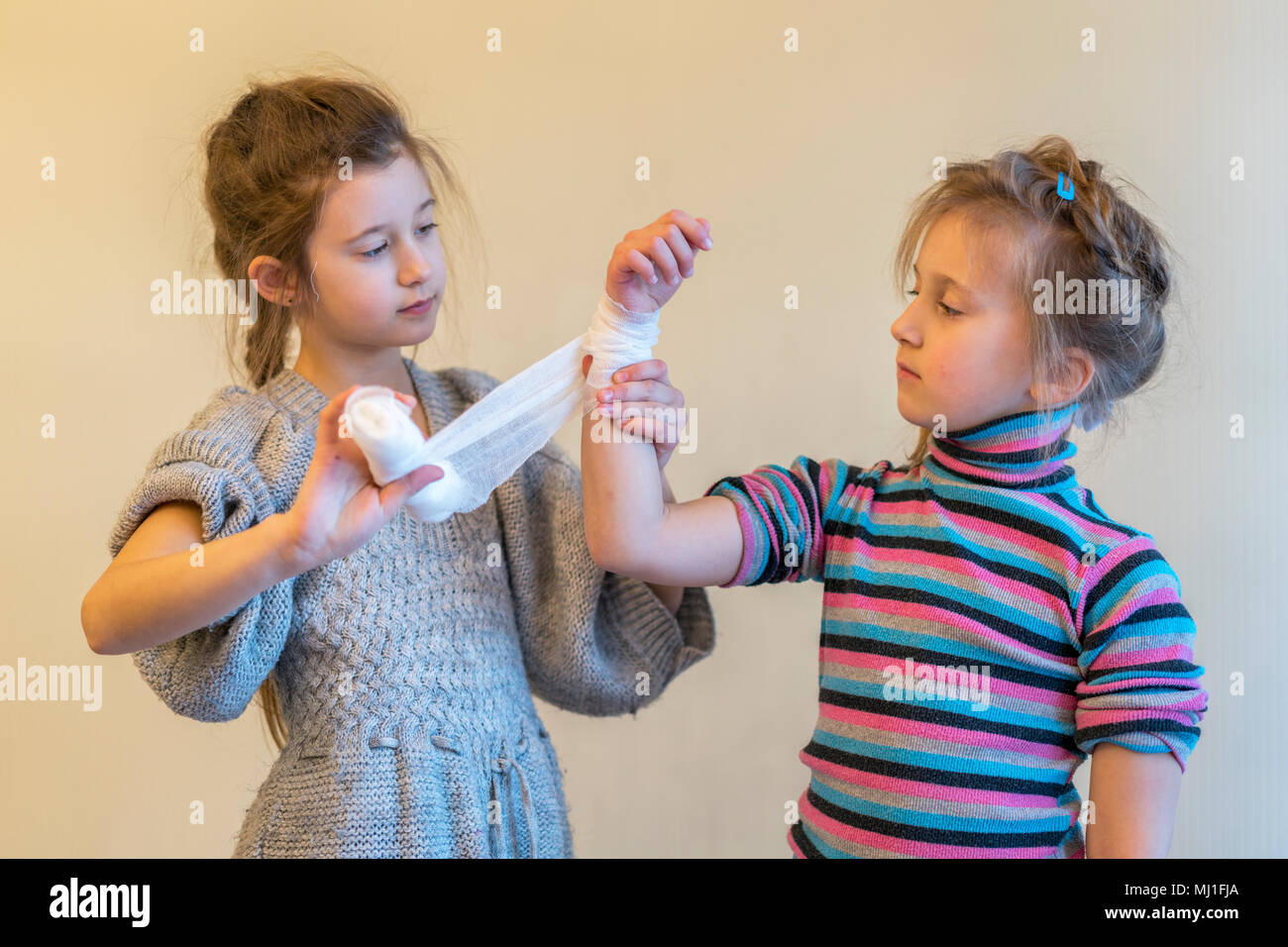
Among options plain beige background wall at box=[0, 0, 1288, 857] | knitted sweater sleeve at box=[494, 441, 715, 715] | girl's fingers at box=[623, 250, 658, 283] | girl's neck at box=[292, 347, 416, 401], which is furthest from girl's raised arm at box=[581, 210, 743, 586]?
plain beige background wall at box=[0, 0, 1288, 857]

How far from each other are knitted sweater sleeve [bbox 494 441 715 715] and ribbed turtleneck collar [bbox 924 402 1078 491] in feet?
1.19

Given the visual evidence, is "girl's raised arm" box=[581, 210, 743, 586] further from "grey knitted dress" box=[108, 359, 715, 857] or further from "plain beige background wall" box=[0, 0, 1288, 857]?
"plain beige background wall" box=[0, 0, 1288, 857]

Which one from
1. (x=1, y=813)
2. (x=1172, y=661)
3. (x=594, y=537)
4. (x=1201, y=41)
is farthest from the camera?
(x=1, y=813)

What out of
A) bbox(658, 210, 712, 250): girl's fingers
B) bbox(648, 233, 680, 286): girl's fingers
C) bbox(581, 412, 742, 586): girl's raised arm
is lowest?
bbox(581, 412, 742, 586): girl's raised arm

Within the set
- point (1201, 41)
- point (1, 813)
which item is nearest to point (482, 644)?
point (1, 813)

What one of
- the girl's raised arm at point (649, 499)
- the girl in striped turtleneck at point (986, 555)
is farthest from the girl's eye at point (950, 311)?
the girl's raised arm at point (649, 499)

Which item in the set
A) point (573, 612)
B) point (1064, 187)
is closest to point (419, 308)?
point (573, 612)

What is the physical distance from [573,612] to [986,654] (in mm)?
410

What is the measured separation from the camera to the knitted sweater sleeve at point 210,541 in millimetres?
1055

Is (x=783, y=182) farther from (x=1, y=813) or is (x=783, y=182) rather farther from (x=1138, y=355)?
(x=1, y=813)

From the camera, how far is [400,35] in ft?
5.97

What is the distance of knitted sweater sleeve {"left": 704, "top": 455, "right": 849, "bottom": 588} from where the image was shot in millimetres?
1137

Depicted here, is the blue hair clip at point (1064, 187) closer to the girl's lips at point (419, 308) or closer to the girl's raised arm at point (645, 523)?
the girl's raised arm at point (645, 523)

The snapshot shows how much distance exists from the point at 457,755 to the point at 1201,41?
4.69 ft
